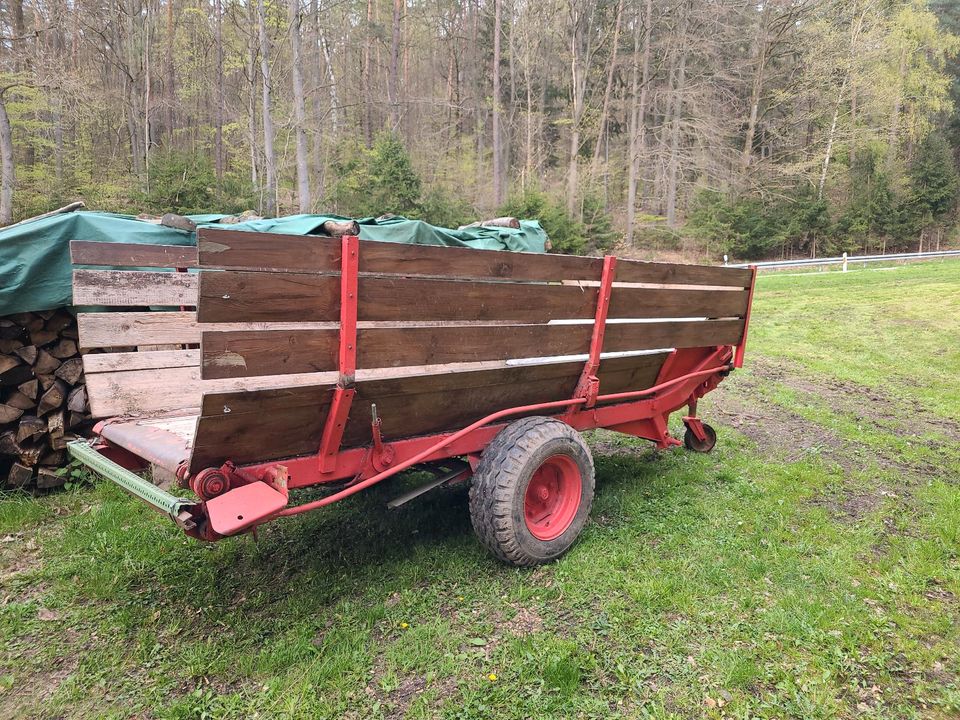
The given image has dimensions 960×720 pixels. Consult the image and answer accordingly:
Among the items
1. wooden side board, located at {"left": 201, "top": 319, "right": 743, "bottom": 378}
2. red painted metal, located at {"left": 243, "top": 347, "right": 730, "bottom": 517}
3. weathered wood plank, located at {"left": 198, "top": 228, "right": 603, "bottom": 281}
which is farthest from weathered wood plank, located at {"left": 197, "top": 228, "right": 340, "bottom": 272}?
red painted metal, located at {"left": 243, "top": 347, "right": 730, "bottom": 517}

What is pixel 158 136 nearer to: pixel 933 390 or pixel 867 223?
pixel 933 390

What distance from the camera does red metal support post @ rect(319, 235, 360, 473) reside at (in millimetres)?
2191

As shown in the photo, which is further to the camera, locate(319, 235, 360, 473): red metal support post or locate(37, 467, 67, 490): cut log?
locate(37, 467, 67, 490): cut log

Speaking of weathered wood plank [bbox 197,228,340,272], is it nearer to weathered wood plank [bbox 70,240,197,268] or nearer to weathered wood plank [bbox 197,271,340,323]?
weathered wood plank [bbox 197,271,340,323]

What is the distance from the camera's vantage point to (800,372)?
25.6 ft

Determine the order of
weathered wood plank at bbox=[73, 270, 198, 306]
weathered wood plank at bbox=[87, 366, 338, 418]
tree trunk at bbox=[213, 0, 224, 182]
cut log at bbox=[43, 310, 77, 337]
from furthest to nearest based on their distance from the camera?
tree trunk at bbox=[213, 0, 224, 182] < cut log at bbox=[43, 310, 77, 337] < weathered wood plank at bbox=[73, 270, 198, 306] < weathered wood plank at bbox=[87, 366, 338, 418]

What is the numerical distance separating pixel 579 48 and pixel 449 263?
2695 centimetres

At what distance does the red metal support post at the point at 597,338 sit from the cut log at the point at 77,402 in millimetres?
3456

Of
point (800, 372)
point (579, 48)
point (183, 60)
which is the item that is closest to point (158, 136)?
point (183, 60)

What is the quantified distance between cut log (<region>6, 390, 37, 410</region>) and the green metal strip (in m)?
1.62

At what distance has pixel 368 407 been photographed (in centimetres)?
242

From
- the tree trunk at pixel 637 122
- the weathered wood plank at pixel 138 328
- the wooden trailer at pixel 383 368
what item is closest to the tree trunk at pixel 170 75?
the tree trunk at pixel 637 122

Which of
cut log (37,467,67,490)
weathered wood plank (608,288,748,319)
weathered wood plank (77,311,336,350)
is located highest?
weathered wood plank (608,288,748,319)

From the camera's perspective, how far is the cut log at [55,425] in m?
4.02
